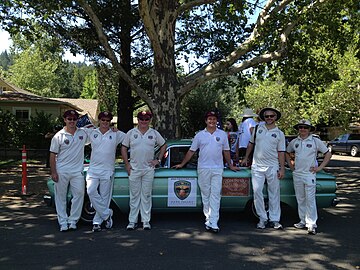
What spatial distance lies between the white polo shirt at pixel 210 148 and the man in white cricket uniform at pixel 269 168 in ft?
1.92

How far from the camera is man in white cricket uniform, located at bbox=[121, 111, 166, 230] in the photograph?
6035 millimetres

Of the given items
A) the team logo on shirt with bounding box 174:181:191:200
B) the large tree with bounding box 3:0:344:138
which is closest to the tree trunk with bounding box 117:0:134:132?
the large tree with bounding box 3:0:344:138

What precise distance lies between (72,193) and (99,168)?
22.3 inches

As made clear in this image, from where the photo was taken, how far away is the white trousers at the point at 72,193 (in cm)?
594

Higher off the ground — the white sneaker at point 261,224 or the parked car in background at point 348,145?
the parked car in background at point 348,145

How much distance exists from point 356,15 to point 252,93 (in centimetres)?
2684

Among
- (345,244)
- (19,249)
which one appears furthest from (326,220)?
(19,249)

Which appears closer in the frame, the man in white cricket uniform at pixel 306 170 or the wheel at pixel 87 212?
the man in white cricket uniform at pixel 306 170

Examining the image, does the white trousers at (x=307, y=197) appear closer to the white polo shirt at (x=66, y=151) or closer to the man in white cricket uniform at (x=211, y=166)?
the man in white cricket uniform at (x=211, y=166)

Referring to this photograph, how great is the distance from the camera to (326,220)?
6.89 meters

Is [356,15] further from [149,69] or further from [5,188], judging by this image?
[5,188]

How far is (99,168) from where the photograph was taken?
19.7 ft

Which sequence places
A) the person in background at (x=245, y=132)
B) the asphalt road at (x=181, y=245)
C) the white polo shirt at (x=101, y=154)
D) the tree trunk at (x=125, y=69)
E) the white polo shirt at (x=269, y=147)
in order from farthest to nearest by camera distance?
the tree trunk at (x=125, y=69) → the person in background at (x=245, y=132) → the white polo shirt at (x=269, y=147) → the white polo shirt at (x=101, y=154) → the asphalt road at (x=181, y=245)

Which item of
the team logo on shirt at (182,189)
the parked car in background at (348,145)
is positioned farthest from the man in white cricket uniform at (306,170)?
the parked car in background at (348,145)
